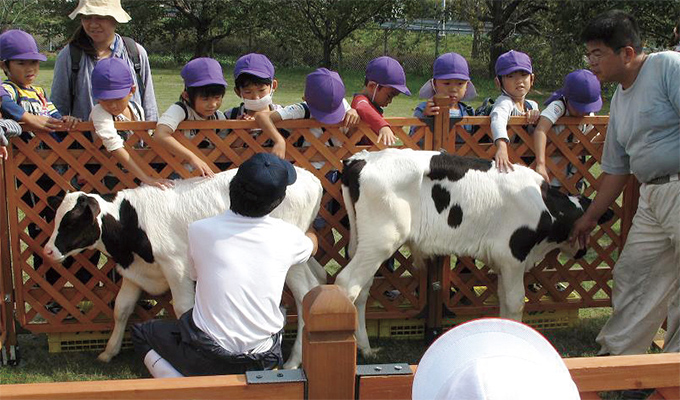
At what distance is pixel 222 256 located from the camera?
11.4ft

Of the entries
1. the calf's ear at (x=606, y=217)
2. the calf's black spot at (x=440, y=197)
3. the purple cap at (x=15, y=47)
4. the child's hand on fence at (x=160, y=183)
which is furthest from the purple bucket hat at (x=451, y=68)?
the purple cap at (x=15, y=47)

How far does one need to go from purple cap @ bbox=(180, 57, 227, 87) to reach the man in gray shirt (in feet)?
7.60

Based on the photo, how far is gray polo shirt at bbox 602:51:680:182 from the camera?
4.18m

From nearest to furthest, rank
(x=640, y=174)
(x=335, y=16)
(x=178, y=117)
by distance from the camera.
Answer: (x=640, y=174) < (x=178, y=117) < (x=335, y=16)

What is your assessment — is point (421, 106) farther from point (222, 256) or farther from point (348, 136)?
point (222, 256)

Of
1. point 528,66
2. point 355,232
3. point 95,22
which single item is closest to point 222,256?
point 355,232

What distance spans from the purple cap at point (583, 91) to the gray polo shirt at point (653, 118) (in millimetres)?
540

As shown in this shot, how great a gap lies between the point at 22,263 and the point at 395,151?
2562mm

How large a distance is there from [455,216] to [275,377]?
275cm

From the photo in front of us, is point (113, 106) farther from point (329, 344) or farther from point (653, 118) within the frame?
point (653, 118)

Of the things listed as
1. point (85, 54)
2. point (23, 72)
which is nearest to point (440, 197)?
point (85, 54)

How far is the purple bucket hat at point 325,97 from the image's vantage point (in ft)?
15.5

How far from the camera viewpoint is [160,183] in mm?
4590

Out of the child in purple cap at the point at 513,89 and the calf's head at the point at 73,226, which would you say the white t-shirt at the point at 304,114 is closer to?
the child in purple cap at the point at 513,89
